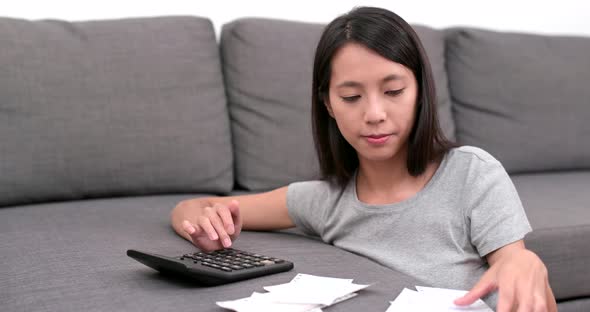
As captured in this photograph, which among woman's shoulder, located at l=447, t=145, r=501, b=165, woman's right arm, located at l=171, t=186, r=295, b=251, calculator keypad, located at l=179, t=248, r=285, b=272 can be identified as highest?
woman's shoulder, located at l=447, t=145, r=501, b=165

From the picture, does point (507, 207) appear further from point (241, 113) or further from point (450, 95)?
point (450, 95)

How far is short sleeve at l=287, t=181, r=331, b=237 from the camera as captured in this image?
5.37 ft

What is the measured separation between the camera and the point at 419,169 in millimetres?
1486

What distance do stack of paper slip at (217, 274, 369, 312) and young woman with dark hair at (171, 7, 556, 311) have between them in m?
0.26

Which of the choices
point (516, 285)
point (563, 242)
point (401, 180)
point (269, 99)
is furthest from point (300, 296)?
point (269, 99)

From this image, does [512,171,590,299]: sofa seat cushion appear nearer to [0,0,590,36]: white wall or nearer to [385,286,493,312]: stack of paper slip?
[385,286,493,312]: stack of paper slip

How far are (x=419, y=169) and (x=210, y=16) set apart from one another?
1.34 metres

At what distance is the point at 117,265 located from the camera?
4.38ft

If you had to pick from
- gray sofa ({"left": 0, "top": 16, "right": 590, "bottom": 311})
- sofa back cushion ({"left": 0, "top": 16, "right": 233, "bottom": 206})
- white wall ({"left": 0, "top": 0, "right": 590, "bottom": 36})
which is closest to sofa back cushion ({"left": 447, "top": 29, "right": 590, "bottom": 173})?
gray sofa ({"left": 0, "top": 16, "right": 590, "bottom": 311})

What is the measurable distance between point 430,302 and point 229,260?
1.14 feet

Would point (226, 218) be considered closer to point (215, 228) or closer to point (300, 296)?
point (215, 228)

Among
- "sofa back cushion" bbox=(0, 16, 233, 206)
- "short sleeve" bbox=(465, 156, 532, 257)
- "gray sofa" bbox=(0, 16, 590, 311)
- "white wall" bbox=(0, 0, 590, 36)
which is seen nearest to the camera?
"short sleeve" bbox=(465, 156, 532, 257)

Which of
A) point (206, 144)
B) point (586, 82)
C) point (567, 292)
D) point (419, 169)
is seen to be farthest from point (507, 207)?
point (586, 82)

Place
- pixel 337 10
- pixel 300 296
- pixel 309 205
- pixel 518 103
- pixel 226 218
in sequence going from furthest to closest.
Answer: pixel 337 10, pixel 518 103, pixel 309 205, pixel 226 218, pixel 300 296
